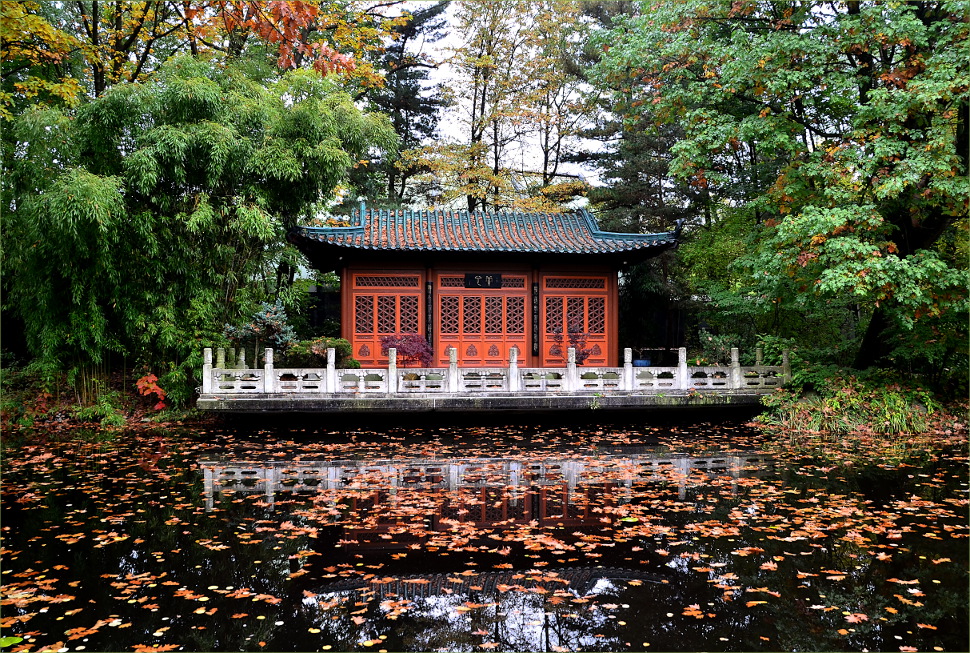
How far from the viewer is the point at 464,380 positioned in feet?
35.4

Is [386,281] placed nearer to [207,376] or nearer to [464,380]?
[464,380]

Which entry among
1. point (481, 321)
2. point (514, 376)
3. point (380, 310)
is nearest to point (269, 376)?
point (380, 310)

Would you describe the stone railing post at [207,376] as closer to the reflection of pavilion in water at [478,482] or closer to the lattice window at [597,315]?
the reflection of pavilion in water at [478,482]

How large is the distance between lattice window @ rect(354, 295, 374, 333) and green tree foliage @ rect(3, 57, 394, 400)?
94.7 inches

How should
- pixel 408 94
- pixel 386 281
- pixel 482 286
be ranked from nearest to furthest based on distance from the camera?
1. pixel 386 281
2. pixel 482 286
3. pixel 408 94

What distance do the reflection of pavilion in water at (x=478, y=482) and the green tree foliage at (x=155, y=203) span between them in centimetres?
449

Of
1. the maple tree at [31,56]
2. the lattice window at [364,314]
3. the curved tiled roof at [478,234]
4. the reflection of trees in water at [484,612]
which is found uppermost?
the maple tree at [31,56]

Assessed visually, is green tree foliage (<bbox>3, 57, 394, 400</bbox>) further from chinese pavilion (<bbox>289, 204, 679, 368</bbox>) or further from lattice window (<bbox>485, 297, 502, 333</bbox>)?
lattice window (<bbox>485, 297, 502, 333</bbox>)

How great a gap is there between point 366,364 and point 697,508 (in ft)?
29.8

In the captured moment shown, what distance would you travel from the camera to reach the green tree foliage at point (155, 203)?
1020cm

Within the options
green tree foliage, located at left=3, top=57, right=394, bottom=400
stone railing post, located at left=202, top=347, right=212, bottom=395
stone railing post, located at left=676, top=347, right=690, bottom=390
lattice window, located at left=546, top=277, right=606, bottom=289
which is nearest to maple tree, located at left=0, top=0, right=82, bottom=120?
green tree foliage, located at left=3, top=57, right=394, bottom=400

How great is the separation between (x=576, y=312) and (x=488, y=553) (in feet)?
33.6

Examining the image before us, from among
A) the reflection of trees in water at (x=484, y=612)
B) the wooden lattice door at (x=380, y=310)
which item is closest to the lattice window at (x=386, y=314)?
the wooden lattice door at (x=380, y=310)

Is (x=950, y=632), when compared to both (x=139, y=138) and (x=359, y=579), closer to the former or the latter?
(x=359, y=579)
